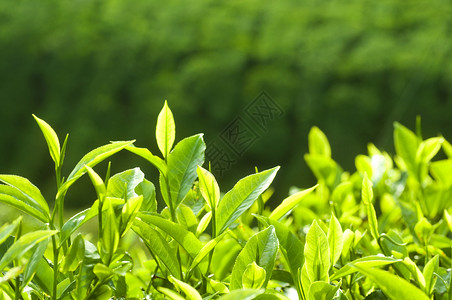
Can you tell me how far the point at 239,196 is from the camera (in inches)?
20.1

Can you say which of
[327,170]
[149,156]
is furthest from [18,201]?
[327,170]

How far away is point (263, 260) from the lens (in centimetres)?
46

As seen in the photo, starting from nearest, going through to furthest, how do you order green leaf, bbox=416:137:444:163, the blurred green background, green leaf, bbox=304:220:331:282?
green leaf, bbox=304:220:331:282
green leaf, bbox=416:137:444:163
the blurred green background

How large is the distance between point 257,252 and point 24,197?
0.71 ft

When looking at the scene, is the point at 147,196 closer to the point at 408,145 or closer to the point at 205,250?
the point at 205,250

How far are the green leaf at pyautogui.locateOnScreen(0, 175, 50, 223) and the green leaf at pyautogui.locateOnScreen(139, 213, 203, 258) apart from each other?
0.30ft

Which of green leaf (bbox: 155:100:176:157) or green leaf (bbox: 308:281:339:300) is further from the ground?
green leaf (bbox: 155:100:176:157)

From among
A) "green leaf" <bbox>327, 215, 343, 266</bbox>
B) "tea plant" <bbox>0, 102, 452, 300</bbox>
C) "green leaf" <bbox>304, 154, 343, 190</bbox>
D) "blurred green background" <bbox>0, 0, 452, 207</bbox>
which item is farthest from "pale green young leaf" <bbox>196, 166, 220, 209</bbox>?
"blurred green background" <bbox>0, 0, 452, 207</bbox>

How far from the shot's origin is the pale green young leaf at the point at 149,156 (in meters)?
0.50

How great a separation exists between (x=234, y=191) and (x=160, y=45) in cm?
290

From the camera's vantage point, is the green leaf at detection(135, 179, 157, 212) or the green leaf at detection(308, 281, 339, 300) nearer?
the green leaf at detection(308, 281, 339, 300)

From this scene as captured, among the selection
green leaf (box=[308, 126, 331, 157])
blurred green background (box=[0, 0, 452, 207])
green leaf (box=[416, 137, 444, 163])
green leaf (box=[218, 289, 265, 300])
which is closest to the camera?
green leaf (box=[218, 289, 265, 300])

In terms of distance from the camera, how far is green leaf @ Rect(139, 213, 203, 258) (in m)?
0.48

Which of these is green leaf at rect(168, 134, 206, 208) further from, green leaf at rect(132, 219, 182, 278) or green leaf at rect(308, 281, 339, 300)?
green leaf at rect(308, 281, 339, 300)
